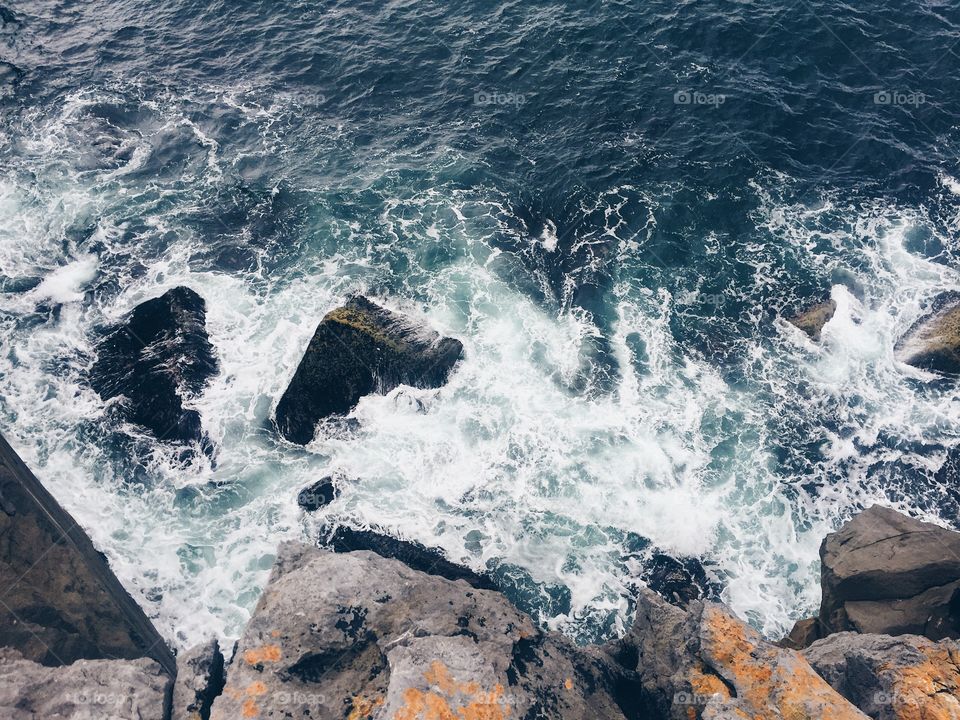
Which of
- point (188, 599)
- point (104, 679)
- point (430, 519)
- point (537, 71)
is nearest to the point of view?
point (104, 679)

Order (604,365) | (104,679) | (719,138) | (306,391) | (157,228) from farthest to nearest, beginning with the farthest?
(719,138)
(157,228)
(604,365)
(306,391)
(104,679)

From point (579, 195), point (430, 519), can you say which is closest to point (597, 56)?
point (579, 195)

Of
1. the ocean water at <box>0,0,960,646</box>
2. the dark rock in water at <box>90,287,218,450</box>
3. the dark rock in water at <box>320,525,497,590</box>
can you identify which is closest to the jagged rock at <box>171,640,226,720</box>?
the ocean water at <box>0,0,960,646</box>

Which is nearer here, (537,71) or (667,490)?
(667,490)

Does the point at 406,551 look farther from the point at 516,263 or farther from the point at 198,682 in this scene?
the point at 516,263

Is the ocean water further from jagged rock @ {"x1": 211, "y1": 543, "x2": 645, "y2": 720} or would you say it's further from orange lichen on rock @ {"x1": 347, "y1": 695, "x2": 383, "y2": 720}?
orange lichen on rock @ {"x1": 347, "y1": 695, "x2": 383, "y2": 720}

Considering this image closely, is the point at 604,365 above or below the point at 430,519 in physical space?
above

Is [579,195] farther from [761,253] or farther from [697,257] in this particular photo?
[761,253]
